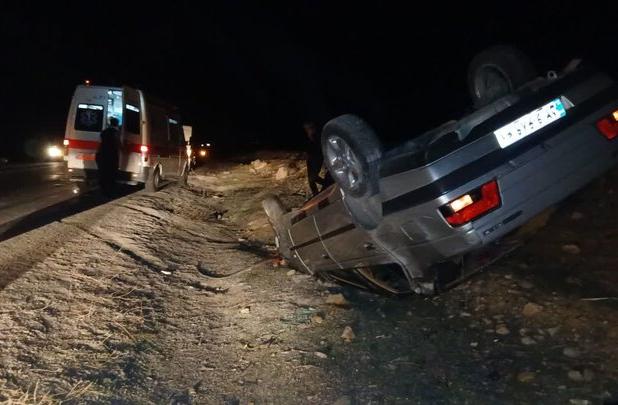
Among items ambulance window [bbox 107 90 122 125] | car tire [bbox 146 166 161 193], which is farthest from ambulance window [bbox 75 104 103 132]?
car tire [bbox 146 166 161 193]

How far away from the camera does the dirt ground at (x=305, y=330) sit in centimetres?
378

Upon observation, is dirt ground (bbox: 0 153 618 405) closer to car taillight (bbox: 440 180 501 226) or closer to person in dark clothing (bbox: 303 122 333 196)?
car taillight (bbox: 440 180 501 226)

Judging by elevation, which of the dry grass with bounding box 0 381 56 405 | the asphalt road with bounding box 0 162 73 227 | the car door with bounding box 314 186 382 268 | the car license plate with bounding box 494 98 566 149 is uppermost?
the asphalt road with bounding box 0 162 73 227

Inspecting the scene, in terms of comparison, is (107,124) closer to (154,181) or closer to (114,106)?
(114,106)

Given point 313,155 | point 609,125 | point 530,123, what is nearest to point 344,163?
point 530,123

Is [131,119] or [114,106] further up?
[114,106]

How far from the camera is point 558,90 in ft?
12.5

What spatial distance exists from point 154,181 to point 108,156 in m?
1.61

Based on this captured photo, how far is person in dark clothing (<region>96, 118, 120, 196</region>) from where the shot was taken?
450 inches

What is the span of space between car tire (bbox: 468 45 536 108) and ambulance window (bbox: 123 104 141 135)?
29.2 ft

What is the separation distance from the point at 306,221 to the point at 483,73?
1.99m

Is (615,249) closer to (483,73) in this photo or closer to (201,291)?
(483,73)

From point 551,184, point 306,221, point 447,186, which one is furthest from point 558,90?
point 306,221

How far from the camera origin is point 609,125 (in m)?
3.83
